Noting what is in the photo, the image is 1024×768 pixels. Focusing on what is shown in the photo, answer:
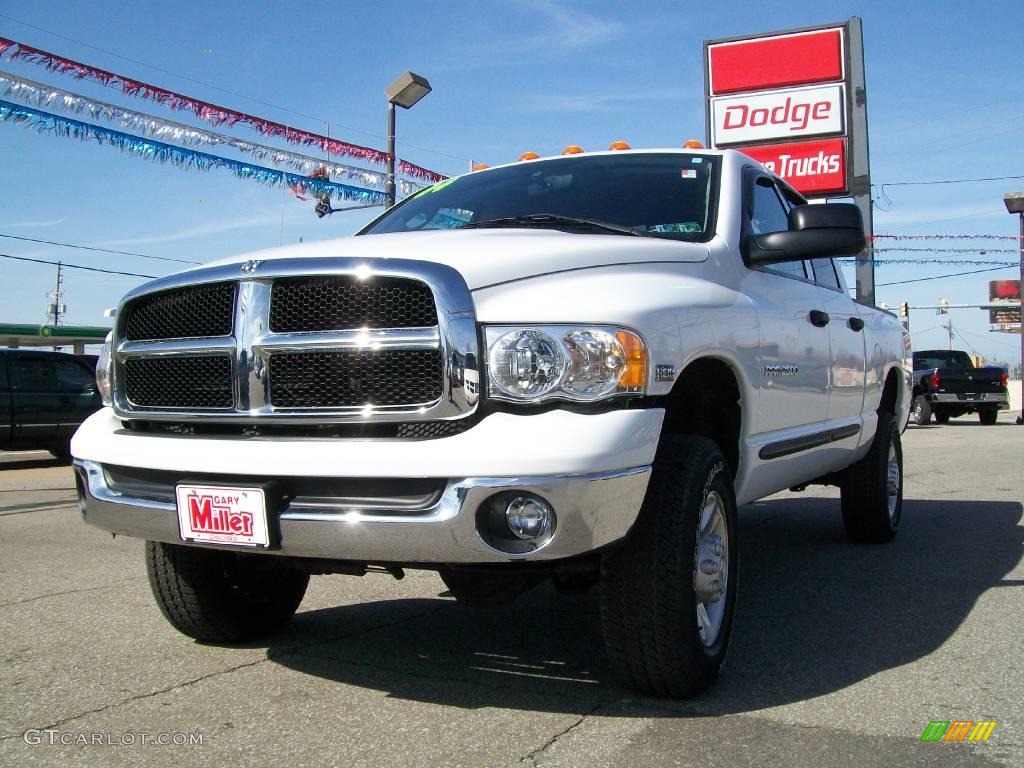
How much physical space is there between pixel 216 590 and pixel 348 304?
4.49 ft

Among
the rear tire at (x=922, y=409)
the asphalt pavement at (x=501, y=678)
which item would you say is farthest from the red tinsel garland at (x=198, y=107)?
the rear tire at (x=922, y=409)

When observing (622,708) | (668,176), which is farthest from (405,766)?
(668,176)

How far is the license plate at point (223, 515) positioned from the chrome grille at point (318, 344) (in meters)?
0.23

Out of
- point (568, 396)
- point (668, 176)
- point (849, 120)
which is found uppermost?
point (849, 120)

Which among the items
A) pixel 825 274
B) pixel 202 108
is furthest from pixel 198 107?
pixel 825 274

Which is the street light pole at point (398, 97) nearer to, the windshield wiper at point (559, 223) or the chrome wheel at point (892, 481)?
the chrome wheel at point (892, 481)

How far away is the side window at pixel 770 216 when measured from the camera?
418 centimetres

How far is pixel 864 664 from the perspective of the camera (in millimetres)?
3369

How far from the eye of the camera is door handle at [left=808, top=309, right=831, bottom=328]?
4.35m

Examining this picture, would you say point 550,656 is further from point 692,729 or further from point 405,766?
point 405,766

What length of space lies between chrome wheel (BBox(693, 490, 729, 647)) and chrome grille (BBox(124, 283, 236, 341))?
5.11ft

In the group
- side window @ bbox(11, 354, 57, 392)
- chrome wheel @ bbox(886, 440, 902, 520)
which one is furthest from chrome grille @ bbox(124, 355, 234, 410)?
side window @ bbox(11, 354, 57, 392)

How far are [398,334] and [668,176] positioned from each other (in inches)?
72.5

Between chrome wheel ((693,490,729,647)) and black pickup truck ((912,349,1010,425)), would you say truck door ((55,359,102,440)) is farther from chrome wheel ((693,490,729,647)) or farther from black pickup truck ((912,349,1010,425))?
black pickup truck ((912,349,1010,425))
